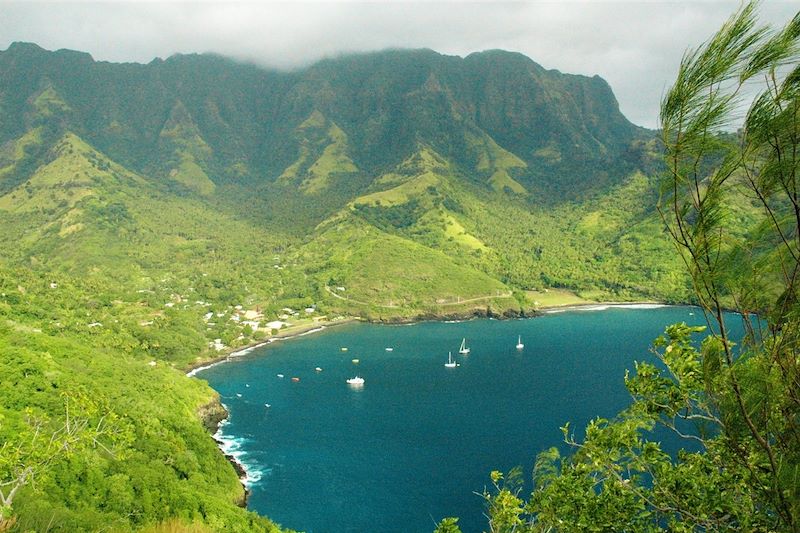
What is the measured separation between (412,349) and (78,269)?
86.8m

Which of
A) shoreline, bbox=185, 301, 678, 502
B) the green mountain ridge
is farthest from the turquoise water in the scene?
the green mountain ridge

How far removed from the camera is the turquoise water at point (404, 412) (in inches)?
1825

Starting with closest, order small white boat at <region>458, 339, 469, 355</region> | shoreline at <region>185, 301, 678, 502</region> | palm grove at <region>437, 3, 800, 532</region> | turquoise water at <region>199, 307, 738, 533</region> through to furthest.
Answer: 1. palm grove at <region>437, 3, 800, 532</region>
2. turquoise water at <region>199, 307, 738, 533</region>
3. shoreline at <region>185, 301, 678, 502</region>
4. small white boat at <region>458, 339, 469, 355</region>

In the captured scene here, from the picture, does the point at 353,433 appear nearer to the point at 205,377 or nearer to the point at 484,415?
the point at 484,415

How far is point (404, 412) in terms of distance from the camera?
6575 cm

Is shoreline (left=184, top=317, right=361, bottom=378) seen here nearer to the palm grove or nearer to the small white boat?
the small white boat

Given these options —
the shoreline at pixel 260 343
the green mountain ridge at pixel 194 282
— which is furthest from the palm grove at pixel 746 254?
the shoreline at pixel 260 343

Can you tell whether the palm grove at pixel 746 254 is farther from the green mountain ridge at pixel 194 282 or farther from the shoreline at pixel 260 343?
the shoreline at pixel 260 343

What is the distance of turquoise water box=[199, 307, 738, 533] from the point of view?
4634 cm

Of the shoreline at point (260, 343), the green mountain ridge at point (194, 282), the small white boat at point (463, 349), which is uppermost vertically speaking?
the green mountain ridge at point (194, 282)

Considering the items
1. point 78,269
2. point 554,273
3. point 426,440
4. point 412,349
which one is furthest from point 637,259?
point 78,269

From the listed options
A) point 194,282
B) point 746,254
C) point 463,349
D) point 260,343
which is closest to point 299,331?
point 260,343

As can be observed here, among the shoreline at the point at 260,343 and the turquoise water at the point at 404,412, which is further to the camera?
the shoreline at the point at 260,343

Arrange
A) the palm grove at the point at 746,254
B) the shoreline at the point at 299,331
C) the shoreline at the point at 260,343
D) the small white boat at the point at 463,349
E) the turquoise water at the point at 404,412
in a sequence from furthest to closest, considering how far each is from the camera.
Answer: the small white boat at the point at 463,349 → the shoreline at the point at 260,343 → the shoreline at the point at 299,331 → the turquoise water at the point at 404,412 → the palm grove at the point at 746,254
